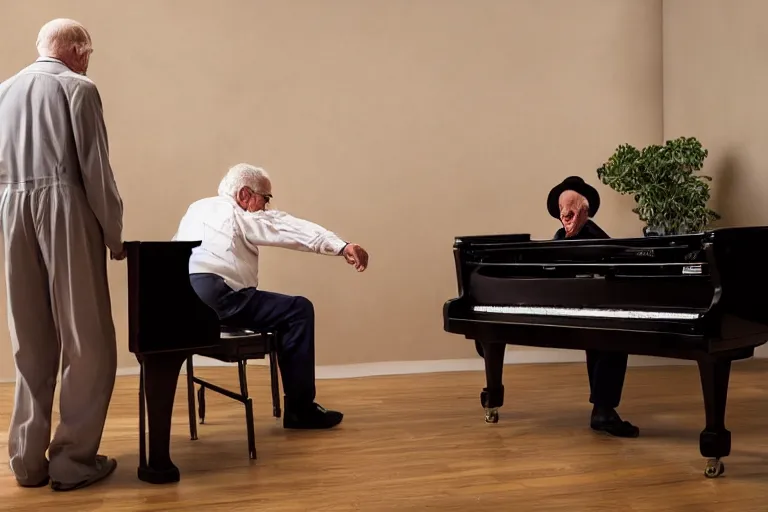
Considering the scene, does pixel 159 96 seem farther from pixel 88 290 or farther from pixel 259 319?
pixel 88 290

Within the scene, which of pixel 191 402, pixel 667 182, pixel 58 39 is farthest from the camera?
pixel 667 182

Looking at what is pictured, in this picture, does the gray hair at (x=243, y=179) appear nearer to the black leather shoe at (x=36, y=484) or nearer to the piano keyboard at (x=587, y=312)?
the piano keyboard at (x=587, y=312)

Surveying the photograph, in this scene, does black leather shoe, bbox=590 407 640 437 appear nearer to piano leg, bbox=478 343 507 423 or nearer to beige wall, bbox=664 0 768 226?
piano leg, bbox=478 343 507 423

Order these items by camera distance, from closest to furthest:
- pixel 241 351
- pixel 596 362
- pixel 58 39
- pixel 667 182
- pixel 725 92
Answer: pixel 58 39, pixel 241 351, pixel 596 362, pixel 667 182, pixel 725 92

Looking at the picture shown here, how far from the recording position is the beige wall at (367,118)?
598cm

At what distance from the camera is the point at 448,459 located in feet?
11.4

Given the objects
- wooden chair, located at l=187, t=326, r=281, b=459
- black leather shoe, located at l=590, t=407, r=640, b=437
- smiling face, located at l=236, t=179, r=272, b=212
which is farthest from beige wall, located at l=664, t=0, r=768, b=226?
wooden chair, located at l=187, t=326, r=281, b=459

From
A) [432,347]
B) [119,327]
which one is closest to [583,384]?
[432,347]

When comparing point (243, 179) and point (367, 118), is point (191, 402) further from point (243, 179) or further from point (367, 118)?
point (367, 118)

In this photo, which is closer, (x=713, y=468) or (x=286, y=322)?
(x=713, y=468)

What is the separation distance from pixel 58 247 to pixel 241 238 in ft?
3.73

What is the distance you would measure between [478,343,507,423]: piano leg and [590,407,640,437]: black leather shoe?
0.46 metres

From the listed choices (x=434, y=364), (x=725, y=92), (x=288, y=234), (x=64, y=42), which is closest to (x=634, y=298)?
(x=288, y=234)

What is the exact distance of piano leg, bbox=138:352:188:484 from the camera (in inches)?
124
